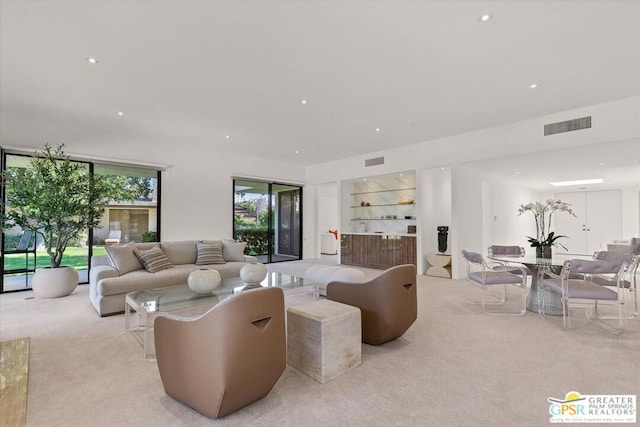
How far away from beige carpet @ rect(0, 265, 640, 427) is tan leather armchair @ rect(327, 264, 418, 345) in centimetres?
15

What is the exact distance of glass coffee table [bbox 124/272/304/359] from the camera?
2797mm

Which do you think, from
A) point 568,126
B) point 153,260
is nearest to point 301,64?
point 153,260

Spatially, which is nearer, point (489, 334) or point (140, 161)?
point (489, 334)

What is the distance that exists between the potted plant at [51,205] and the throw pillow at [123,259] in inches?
43.1

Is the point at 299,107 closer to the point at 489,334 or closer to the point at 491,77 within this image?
the point at 491,77

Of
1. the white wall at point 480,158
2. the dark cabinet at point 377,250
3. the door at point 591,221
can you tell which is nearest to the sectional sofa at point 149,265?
the dark cabinet at point 377,250

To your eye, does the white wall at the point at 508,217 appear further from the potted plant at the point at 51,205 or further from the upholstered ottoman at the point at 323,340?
the potted plant at the point at 51,205

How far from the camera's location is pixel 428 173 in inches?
269

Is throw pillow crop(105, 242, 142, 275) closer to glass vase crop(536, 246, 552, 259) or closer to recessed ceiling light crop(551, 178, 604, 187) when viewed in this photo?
glass vase crop(536, 246, 552, 259)

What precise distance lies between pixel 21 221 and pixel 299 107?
14.6 feet

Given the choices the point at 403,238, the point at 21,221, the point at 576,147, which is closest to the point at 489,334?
the point at 576,147

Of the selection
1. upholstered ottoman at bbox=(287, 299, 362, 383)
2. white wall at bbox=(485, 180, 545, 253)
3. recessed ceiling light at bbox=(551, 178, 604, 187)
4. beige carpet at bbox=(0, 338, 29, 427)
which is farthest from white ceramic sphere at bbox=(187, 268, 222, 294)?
recessed ceiling light at bbox=(551, 178, 604, 187)

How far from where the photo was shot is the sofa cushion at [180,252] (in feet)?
16.5

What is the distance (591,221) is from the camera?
916 cm
